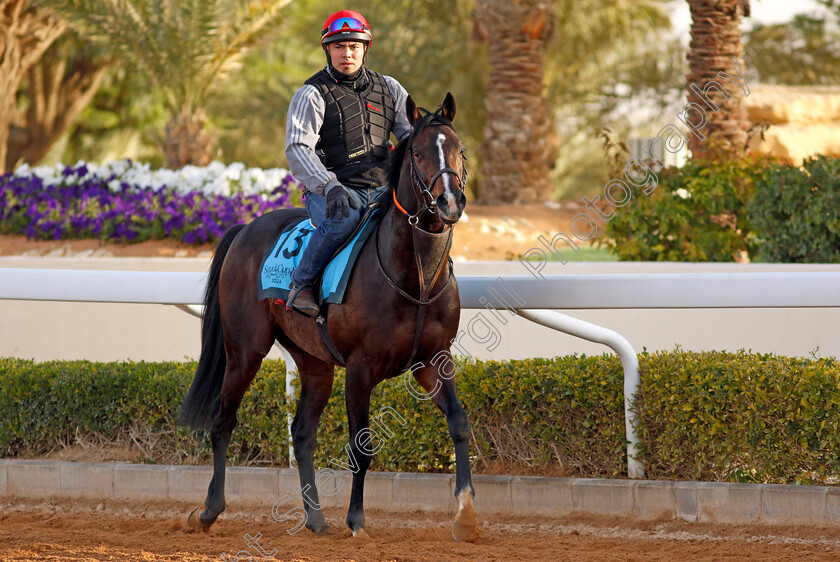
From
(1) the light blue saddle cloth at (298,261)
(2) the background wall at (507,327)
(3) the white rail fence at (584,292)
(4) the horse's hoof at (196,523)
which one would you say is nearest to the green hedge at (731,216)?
(2) the background wall at (507,327)

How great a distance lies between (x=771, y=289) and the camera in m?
4.49

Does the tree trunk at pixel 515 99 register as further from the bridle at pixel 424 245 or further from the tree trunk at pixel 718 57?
the bridle at pixel 424 245

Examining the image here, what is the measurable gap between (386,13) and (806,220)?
14526 millimetres

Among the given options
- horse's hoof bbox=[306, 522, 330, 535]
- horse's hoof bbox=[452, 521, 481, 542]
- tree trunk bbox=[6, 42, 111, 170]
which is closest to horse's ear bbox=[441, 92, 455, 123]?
horse's hoof bbox=[452, 521, 481, 542]

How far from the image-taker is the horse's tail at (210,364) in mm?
5352

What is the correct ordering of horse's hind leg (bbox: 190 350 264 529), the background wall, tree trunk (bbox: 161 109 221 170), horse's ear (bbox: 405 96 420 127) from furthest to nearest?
1. tree trunk (bbox: 161 109 221 170)
2. the background wall
3. horse's hind leg (bbox: 190 350 264 529)
4. horse's ear (bbox: 405 96 420 127)

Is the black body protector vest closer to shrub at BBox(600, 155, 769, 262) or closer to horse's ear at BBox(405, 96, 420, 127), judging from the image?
horse's ear at BBox(405, 96, 420, 127)

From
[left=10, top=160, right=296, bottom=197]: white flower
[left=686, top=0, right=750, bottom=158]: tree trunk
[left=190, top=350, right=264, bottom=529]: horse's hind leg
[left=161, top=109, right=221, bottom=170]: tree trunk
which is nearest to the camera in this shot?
[left=190, top=350, right=264, bottom=529]: horse's hind leg

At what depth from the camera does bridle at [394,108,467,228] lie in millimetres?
3994

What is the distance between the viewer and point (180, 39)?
A: 46.0 ft

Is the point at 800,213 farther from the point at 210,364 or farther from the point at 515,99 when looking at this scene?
the point at 515,99

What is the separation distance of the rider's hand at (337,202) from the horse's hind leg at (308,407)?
1.07 m

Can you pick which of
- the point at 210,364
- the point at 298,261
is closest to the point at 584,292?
the point at 298,261

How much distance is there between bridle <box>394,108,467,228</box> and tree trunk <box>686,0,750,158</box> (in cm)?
723
